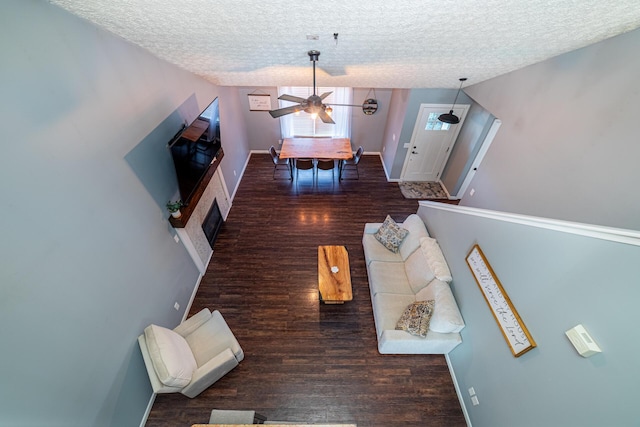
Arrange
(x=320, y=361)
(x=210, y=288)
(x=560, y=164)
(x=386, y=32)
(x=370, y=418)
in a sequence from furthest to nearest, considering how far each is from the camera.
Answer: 1. (x=210, y=288)
2. (x=320, y=361)
3. (x=370, y=418)
4. (x=560, y=164)
5. (x=386, y=32)

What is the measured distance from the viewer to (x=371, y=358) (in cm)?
322

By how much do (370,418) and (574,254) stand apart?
2.63 meters

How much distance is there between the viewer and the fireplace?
438cm

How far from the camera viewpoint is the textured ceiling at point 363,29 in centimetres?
157

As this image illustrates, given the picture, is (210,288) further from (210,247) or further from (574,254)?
(574,254)

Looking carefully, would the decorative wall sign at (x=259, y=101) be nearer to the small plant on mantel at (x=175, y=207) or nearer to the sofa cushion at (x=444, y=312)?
the small plant on mantel at (x=175, y=207)

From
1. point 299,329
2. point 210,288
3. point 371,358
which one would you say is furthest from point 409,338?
point 210,288

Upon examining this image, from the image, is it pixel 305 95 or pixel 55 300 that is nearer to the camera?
pixel 55 300

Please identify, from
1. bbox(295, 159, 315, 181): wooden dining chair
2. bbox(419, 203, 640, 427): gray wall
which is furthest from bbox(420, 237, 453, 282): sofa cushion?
bbox(295, 159, 315, 181): wooden dining chair

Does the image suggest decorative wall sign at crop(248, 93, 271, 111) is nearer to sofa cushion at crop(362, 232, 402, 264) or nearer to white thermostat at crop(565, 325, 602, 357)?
sofa cushion at crop(362, 232, 402, 264)

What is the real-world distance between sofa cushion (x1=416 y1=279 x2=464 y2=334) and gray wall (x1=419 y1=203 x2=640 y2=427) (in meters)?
0.12

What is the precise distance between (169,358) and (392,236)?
342cm

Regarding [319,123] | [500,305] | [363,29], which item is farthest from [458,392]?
[319,123]

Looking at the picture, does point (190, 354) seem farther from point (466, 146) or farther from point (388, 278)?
point (466, 146)
